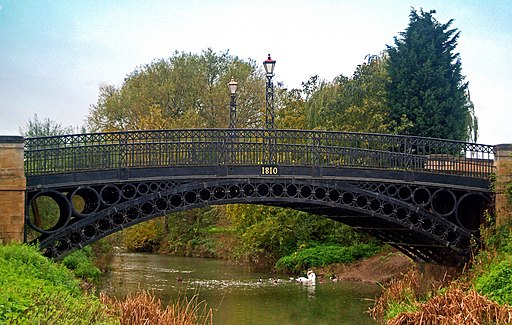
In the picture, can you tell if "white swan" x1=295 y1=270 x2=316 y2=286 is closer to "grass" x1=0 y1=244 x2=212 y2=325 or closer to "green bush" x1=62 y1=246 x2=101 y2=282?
"green bush" x1=62 y1=246 x2=101 y2=282

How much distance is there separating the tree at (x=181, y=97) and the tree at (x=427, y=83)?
38.6ft

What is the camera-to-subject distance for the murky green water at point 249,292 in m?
22.7

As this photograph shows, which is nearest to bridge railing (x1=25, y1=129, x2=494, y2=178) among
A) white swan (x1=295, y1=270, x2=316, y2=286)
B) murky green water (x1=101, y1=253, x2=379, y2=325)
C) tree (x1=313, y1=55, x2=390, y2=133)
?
murky green water (x1=101, y1=253, x2=379, y2=325)

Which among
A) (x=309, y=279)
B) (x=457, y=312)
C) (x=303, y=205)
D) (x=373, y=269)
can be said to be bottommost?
(x=309, y=279)

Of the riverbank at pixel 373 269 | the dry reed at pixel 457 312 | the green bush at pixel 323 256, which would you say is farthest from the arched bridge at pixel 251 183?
the green bush at pixel 323 256

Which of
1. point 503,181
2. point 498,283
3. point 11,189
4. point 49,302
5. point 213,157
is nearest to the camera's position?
point 49,302

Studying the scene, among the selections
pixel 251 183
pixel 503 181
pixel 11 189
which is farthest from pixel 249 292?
pixel 11 189

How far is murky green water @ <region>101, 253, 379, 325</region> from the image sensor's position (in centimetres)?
2266

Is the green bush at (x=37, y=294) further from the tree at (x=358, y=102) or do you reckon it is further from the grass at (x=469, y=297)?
the tree at (x=358, y=102)

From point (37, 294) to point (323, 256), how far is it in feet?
73.0

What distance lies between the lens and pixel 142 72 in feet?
159

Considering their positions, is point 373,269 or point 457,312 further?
point 373,269

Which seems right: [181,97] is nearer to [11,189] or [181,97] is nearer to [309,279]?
[309,279]

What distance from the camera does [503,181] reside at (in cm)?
2386
